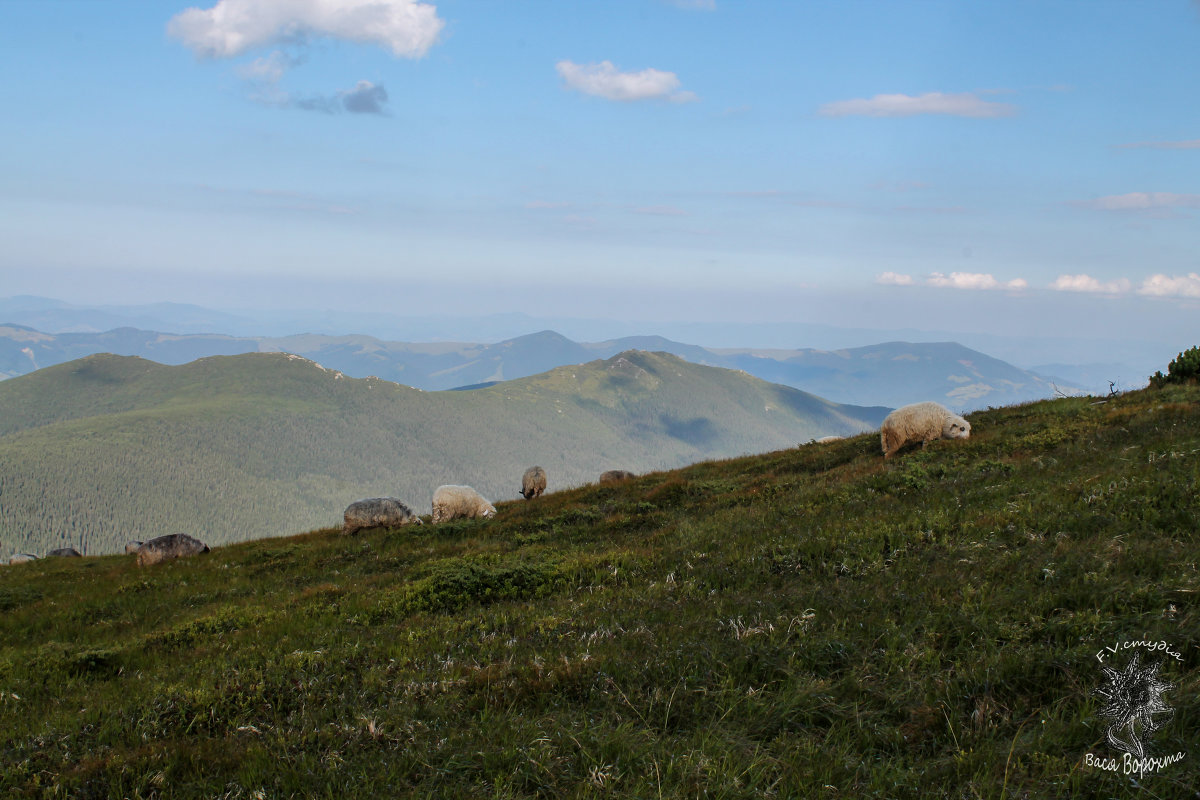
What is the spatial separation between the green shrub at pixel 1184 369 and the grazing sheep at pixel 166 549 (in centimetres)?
4087

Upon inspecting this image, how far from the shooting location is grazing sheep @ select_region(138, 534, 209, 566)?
27.5 m

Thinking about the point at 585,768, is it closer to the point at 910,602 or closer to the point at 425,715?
the point at 425,715

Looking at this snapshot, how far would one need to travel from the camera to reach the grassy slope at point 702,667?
4.77 metres

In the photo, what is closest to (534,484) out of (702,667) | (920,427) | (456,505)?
(456,505)

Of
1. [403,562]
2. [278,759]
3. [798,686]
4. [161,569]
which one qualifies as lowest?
[161,569]

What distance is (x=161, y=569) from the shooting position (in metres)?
23.7

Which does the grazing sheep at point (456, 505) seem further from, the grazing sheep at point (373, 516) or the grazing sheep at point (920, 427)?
the grazing sheep at point (920, 427)

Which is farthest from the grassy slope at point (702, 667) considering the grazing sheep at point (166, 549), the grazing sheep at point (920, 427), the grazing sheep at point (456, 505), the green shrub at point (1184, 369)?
the grazing sheep at point (456, 505)

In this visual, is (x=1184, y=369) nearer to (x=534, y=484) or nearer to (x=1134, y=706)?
(x=1134, y=706)

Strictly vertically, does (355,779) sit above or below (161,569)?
above

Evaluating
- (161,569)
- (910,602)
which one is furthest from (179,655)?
(161,569)

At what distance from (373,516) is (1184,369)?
34.1 meters

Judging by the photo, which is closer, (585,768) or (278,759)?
(585,768)

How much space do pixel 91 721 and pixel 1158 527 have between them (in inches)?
545
